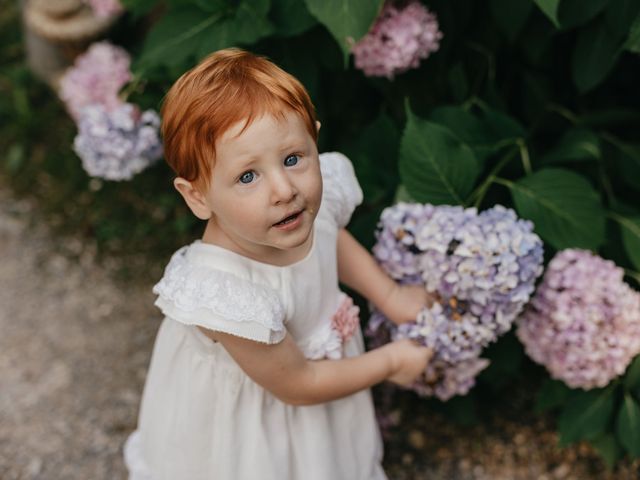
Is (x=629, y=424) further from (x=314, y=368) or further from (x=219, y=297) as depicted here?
(x=219, y=297)

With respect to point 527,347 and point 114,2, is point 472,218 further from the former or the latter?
point 114,2

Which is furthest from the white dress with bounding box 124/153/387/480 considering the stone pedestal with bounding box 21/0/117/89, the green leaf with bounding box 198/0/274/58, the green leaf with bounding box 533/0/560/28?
the stone pedestal with bounding box 21/0/117/89

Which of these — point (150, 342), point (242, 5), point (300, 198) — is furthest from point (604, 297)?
point (150, 342)

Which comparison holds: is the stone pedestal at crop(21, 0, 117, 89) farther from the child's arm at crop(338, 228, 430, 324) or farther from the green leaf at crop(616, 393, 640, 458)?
the green leaf at crop(616, 393, 640, 458)

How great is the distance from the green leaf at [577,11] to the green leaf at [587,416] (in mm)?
838

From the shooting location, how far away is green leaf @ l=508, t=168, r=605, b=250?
5.35 ft

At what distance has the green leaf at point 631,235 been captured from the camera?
5.83 feet

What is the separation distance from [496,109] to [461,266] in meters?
0.72

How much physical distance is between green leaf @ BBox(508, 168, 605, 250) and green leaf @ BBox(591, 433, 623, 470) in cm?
56

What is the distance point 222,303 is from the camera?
1249 mm

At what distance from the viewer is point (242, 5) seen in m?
1.75

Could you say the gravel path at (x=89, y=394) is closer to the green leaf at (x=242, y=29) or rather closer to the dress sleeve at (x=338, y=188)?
the dress sleeve at (x=338, y=188)

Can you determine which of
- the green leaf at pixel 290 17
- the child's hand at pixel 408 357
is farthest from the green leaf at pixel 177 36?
the child's hand at pixel 408 357

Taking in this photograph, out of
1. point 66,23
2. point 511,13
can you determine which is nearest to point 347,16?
point 511,13
